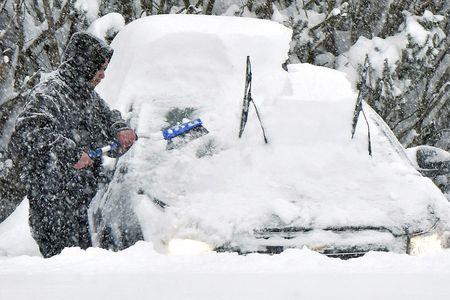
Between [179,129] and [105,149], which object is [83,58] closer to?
[105,149]

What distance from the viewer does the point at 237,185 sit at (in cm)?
370

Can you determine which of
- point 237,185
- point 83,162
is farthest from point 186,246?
point 83,162

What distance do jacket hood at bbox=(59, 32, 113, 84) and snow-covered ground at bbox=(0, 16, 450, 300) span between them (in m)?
0.48

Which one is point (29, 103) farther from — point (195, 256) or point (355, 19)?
point (355, 19)

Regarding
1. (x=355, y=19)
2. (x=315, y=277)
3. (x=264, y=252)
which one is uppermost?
(x=315, y=277)

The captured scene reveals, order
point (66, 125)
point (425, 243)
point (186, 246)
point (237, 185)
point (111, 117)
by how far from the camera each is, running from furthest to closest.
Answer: point (111, 117)
point (66, 125)
point (237, 185)
point (425, 243)
point (186, 246)

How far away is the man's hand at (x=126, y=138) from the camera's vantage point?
4.05 meters

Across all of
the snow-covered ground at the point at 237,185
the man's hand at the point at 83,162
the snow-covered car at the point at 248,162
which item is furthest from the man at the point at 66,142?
the snow-covered ground at the point at 237,185

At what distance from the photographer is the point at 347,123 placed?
422cm

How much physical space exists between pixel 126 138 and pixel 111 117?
1.18ft

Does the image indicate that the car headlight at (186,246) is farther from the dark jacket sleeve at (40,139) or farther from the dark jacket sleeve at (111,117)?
the dark jacket sleeve at (111,117)

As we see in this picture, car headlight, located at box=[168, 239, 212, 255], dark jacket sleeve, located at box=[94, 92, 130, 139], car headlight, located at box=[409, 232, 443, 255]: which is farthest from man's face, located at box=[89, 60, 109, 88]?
car headlight, located at box=[409, 232, 443, 255]

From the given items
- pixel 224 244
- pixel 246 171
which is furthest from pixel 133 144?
pixel 224 244

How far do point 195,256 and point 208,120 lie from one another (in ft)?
5.37
